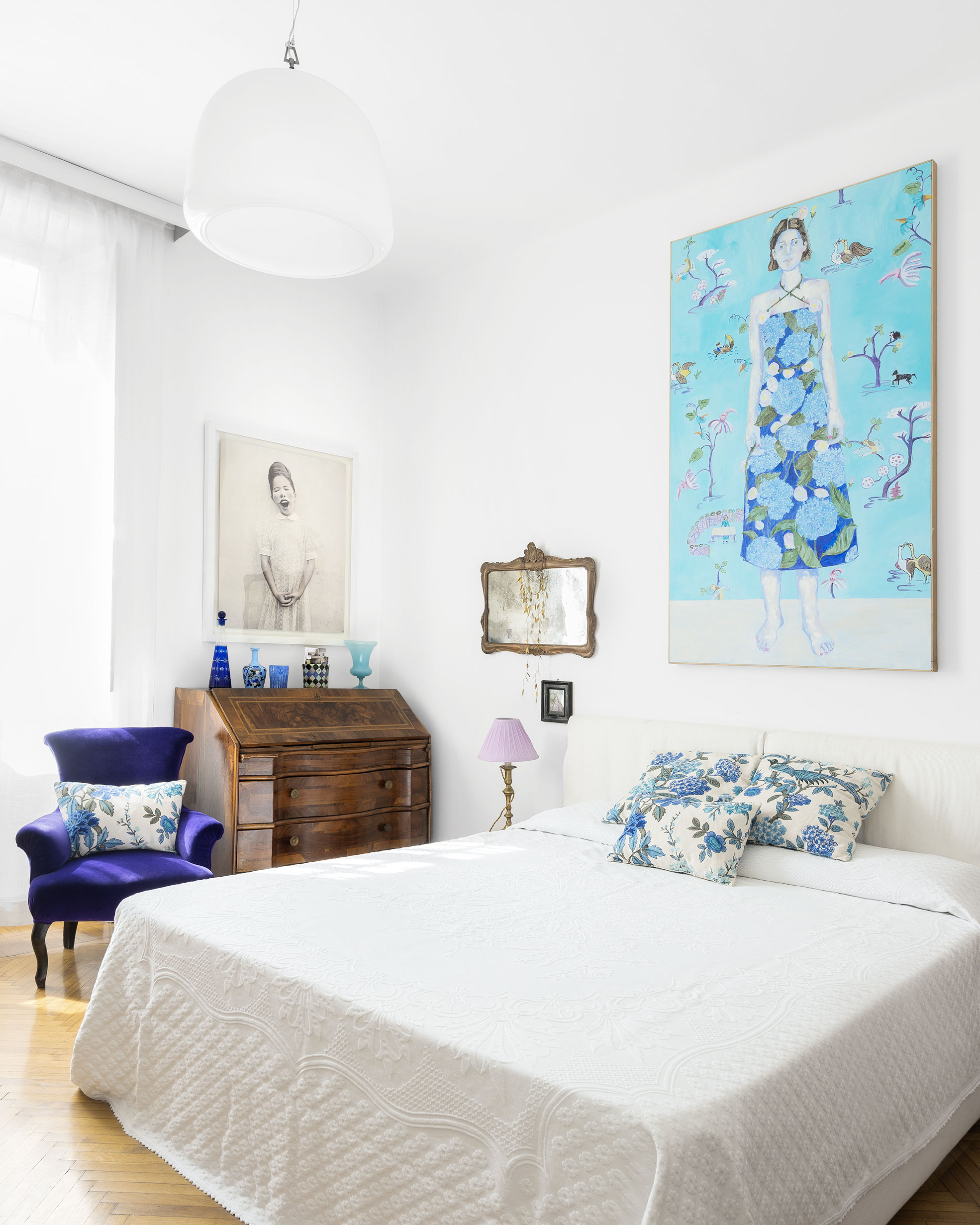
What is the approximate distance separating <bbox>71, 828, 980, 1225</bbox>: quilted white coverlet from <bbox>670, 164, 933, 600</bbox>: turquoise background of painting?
116cm

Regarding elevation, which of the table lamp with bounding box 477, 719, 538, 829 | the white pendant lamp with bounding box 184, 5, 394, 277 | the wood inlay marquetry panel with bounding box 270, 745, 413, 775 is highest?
the white pendant lamp with bounding box 184, 5, 394, 277

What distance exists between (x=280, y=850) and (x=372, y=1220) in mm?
2279

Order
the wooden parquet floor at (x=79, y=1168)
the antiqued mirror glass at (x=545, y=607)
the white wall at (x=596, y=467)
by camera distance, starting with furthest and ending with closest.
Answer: the antiqued mirror glass at (x=545, y=607) → the white wall at (x=596, y=467) → the wooden parquet floor at (x=79, y=1168)

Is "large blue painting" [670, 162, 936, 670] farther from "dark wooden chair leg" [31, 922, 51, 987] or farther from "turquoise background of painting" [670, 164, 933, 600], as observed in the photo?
"dark wooden chair leg" [31, 922, 51, 987]

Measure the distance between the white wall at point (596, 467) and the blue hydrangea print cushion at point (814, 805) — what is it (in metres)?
0.33

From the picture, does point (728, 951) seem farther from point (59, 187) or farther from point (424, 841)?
point (59, 187)

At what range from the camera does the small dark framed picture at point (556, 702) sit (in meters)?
4.05

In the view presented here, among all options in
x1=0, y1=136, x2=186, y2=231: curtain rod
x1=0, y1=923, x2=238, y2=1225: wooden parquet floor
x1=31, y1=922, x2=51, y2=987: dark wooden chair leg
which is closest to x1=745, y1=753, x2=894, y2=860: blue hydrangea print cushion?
x1=0, y1=923, x2=238, y2=1225: wooden parquet floor

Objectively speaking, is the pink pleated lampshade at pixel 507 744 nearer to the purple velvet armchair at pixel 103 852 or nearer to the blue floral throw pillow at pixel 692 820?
the blue floral throw pillow at pixel 692 820

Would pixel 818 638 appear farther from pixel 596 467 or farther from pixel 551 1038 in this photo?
pixel 551 1038

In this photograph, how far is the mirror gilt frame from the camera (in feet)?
13.0

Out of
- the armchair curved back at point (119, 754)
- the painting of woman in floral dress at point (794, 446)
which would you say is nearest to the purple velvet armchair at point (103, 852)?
the armchair curved back at point (119, 754)

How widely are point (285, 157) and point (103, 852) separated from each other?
101 inches

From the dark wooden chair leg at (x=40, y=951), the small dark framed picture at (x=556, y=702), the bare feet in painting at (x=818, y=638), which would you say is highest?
the bare feet in painting at (x=818, y=638)
